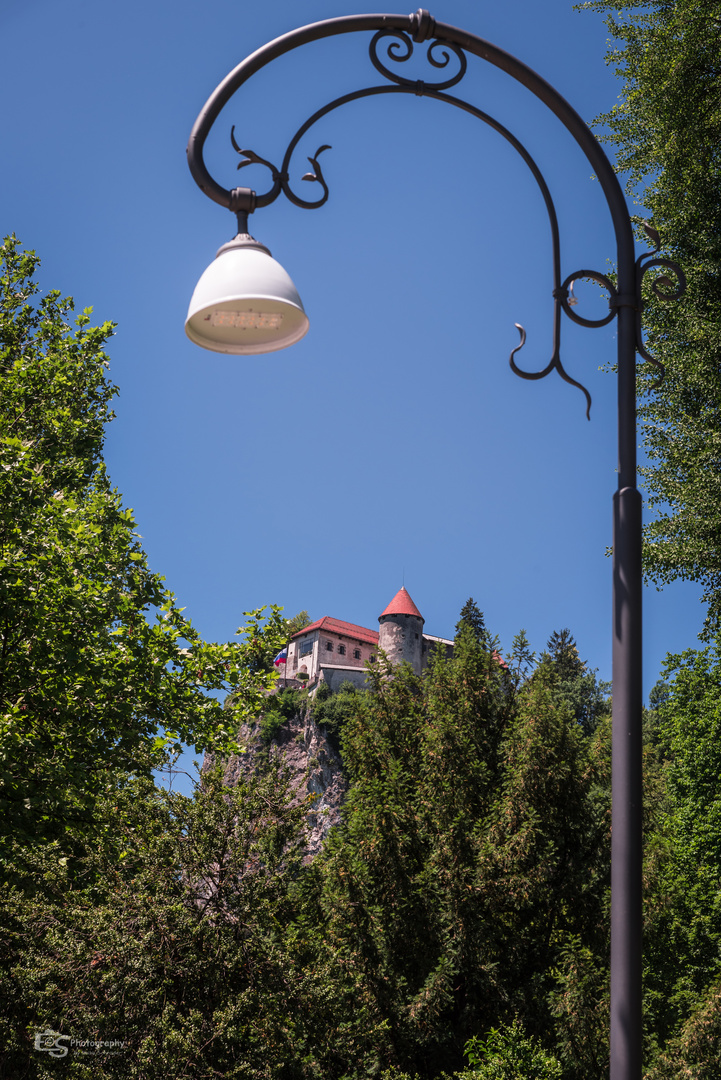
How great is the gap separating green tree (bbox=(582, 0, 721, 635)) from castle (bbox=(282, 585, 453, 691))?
55.7m

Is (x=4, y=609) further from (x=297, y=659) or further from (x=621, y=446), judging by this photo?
(x=297, y=659)

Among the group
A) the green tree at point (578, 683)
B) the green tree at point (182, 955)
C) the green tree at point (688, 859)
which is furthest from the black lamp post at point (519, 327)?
the green tree at point (578, 683)

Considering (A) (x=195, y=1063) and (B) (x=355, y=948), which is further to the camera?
(B) (x=355, y=948)

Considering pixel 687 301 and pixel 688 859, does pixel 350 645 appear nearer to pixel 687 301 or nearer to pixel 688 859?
pixel 688 859

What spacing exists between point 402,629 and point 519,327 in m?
67.1

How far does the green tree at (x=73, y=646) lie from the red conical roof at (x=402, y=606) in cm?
5772

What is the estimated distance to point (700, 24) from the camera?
1329 centimetres

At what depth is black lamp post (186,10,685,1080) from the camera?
348cm

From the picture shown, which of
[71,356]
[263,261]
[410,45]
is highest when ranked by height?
[71,356]

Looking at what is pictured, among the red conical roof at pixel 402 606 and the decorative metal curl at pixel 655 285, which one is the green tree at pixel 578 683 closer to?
the red conical roof at pixel 402 606

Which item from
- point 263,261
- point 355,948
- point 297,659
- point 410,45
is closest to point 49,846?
point 355,948

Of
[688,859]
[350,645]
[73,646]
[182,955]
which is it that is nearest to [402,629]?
[350,645]

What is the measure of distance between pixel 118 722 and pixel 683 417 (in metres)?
10.0

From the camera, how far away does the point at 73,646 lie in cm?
1045
